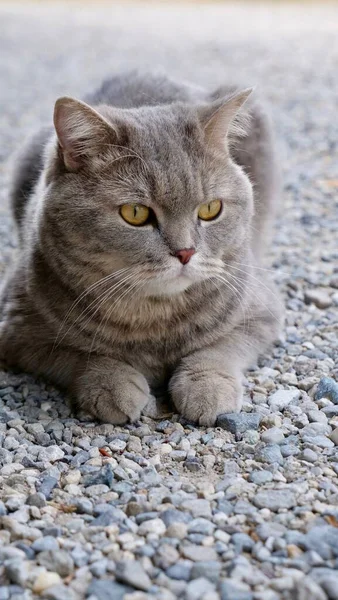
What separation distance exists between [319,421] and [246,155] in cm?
118

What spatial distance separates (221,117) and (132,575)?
131cm

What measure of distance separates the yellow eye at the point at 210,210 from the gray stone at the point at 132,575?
38.3 inches

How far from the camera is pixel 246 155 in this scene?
295 centimetres

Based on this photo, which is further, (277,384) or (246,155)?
(246,155)

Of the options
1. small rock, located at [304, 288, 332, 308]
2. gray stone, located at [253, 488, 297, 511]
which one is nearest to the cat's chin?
gray stone, located at [253, 488, 297, 511]

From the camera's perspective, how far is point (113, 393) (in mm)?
2229

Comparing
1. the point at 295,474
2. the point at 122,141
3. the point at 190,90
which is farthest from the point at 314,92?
the point at 295,474

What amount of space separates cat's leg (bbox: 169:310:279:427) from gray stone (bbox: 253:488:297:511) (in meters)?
0.38

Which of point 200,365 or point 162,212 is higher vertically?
point 162,212

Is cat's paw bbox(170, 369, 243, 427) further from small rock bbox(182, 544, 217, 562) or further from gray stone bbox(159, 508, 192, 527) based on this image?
small rock bbox(182, 544, 217, 562)

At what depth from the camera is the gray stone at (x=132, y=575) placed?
154 centimetres

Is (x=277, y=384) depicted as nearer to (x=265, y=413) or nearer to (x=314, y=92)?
(x=265, y=413)

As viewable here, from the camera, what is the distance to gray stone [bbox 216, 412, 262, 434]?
2.16 meters

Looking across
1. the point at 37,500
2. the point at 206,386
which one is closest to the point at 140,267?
the point at 206,386
